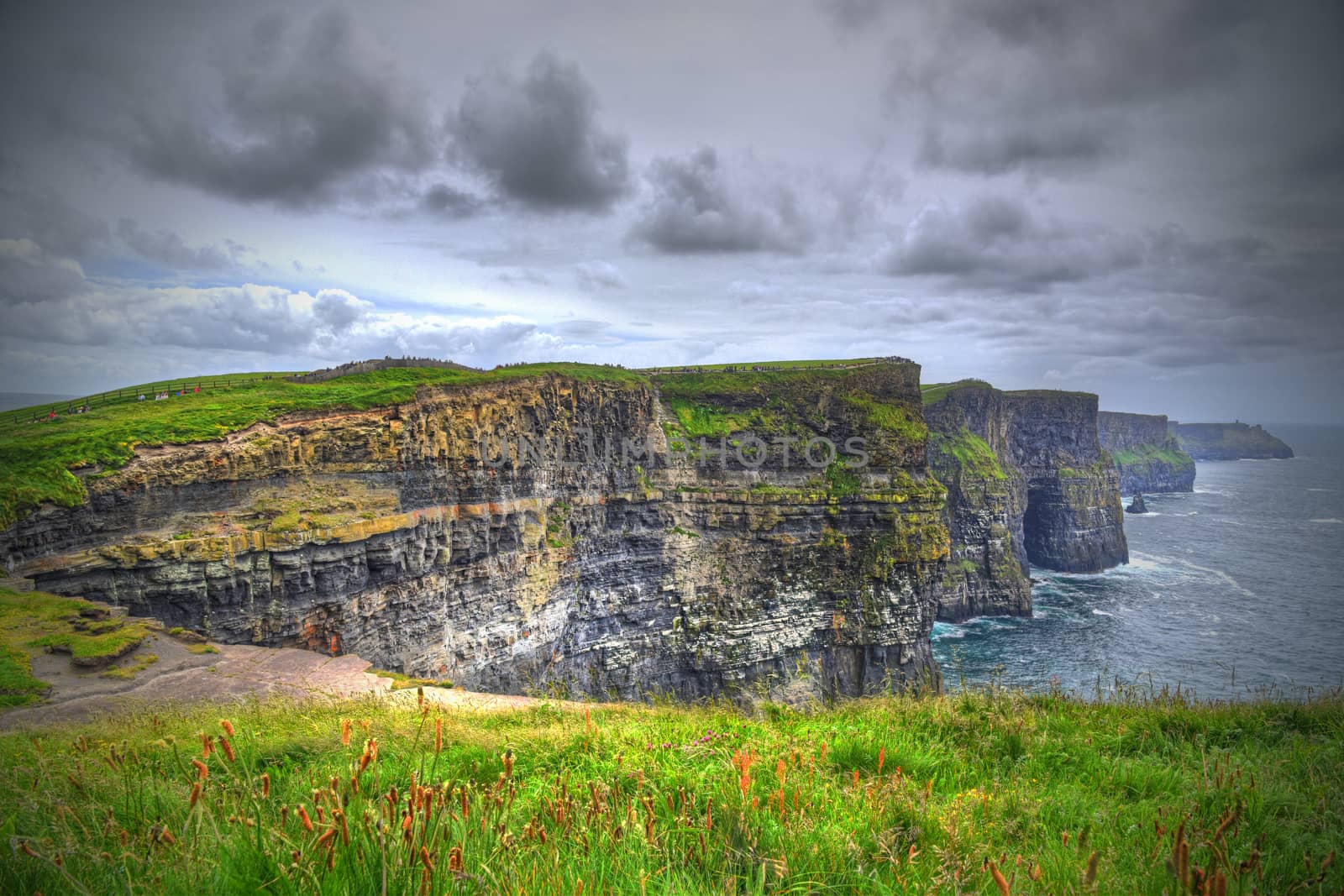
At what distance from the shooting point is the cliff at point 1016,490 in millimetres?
56156

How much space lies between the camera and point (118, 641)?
14398 mm

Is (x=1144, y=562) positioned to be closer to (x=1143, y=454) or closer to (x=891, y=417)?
(x=891, y=417)

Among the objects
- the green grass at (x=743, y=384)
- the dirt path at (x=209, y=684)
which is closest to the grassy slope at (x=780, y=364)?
the green grass at (x=743, y=384)

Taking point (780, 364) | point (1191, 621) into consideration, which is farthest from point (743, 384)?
point (1191, 621)

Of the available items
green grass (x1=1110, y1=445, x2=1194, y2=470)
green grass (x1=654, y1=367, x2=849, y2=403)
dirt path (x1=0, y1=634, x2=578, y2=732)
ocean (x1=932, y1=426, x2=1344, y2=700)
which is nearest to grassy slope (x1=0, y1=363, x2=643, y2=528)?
dirt path (x1=0, y1=634, x2=578, y2=732)

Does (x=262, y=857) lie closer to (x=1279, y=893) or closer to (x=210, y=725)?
(x=1279, y=893)

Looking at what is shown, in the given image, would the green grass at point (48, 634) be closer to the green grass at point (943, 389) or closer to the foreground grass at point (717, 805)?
the foreground grass at point (717, 805)

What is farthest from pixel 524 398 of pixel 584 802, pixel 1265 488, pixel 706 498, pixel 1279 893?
pixel 1265 488

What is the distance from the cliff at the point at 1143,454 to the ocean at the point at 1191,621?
116 ft

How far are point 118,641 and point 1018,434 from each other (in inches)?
3239

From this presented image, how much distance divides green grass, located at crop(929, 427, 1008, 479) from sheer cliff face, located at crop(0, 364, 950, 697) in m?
22.8

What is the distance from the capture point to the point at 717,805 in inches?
144

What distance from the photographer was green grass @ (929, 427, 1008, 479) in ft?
196

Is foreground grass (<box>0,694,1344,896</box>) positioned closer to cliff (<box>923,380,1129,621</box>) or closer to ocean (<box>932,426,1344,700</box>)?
ocean (<box>932,426,1344,700</box>)
